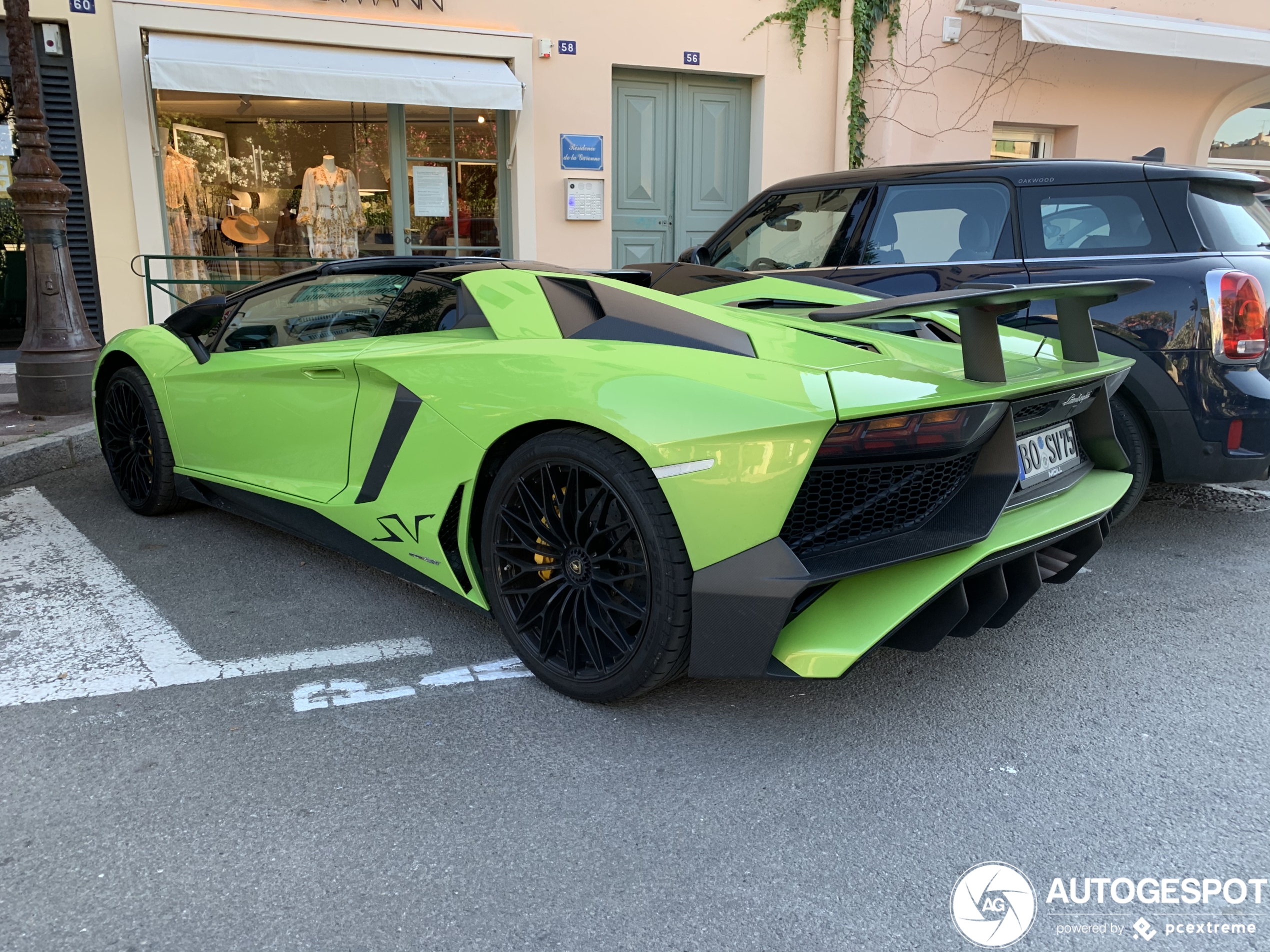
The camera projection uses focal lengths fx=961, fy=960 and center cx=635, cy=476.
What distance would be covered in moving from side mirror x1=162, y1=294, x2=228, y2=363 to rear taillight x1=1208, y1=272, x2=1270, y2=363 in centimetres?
407

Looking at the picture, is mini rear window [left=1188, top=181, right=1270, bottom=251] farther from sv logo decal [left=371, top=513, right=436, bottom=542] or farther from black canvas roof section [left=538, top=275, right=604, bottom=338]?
sv logo decal [left=371, top=513, right=436, bottom=542]

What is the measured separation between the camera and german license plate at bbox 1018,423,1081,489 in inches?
103

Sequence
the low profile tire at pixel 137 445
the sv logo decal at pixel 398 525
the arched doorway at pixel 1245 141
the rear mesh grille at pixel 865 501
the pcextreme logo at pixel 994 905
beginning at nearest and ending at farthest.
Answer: the pcextreme logo at pixel 994 905 → the rear mesh grille at pixel 865 501 → the sv logo decal at pixel 398 525 → the low profile tire at pixel 137 445 → the arched doorway at pixel 1245 141

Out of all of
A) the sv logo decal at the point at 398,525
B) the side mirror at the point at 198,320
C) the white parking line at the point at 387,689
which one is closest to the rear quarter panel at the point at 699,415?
the sv logo decal at the point at 398,525

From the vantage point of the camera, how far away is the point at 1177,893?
77.0 inches

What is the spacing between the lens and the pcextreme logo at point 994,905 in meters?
1.84

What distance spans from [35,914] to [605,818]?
1149mm

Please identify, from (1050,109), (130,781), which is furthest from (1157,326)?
(1050,109)

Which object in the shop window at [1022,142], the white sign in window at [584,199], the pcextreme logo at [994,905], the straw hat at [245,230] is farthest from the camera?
the shop window at [1022,142]

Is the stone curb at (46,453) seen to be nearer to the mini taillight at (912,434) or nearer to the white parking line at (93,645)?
the white parking line at (93,645)

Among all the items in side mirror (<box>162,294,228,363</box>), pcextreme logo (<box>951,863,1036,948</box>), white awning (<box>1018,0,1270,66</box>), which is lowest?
pcextreme logo (<box>951,863,1036,948</box>)

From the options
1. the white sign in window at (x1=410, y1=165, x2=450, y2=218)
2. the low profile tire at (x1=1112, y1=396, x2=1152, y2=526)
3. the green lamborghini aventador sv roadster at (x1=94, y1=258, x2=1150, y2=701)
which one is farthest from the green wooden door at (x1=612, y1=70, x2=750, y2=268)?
the green lamborghini aventador sv roadster at (x1=94, y1=258, x2=1150, y2=701)

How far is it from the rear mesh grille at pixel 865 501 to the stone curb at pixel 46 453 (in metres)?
4.34

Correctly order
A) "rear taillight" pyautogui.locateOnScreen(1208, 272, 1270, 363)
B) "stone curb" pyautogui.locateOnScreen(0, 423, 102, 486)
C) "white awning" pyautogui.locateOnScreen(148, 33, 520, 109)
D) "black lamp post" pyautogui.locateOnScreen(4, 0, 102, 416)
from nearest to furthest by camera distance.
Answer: "rear taillight" pyautogui.locateOnScreen(1208, 272, 1270, 363) → "stone curb" pyautogui.locateOnScreen(0, 423, 102, 486) → "black lamp post" pyautogui.locateOnScreen(4, 0, 102, 416) → "white awning" pyautogui.locateOnScreen(148, 33, 520, 109)
